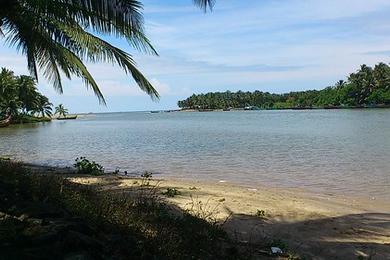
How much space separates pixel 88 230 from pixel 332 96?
143 m

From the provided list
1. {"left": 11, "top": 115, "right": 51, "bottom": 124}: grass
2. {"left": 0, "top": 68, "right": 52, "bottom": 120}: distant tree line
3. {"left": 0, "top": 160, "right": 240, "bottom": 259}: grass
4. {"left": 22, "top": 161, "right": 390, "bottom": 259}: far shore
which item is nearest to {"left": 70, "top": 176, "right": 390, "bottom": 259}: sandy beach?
{"left": 22, "top": 161, "right": 390, "bottom": 259}: far shore

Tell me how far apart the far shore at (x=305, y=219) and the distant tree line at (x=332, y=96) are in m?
108

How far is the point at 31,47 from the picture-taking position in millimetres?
9367

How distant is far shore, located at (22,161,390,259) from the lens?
266 inches

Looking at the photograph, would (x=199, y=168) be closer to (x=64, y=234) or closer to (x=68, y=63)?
(x=68, y=63)

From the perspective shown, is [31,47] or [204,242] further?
[31,47]

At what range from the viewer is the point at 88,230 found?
13.8 ft

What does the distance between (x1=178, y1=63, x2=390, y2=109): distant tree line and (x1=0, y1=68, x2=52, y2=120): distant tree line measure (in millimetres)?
77544

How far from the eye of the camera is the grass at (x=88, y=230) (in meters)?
3.70

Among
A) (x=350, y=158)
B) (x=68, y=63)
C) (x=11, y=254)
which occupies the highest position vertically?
(x=68, y=63)

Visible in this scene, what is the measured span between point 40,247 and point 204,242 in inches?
83.2

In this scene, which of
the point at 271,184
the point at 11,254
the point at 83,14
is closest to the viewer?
the point at 11,254

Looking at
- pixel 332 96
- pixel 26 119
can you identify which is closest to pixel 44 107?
pixel 26 119

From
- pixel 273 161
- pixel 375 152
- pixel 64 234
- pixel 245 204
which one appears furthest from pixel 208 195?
pixel 375 152
